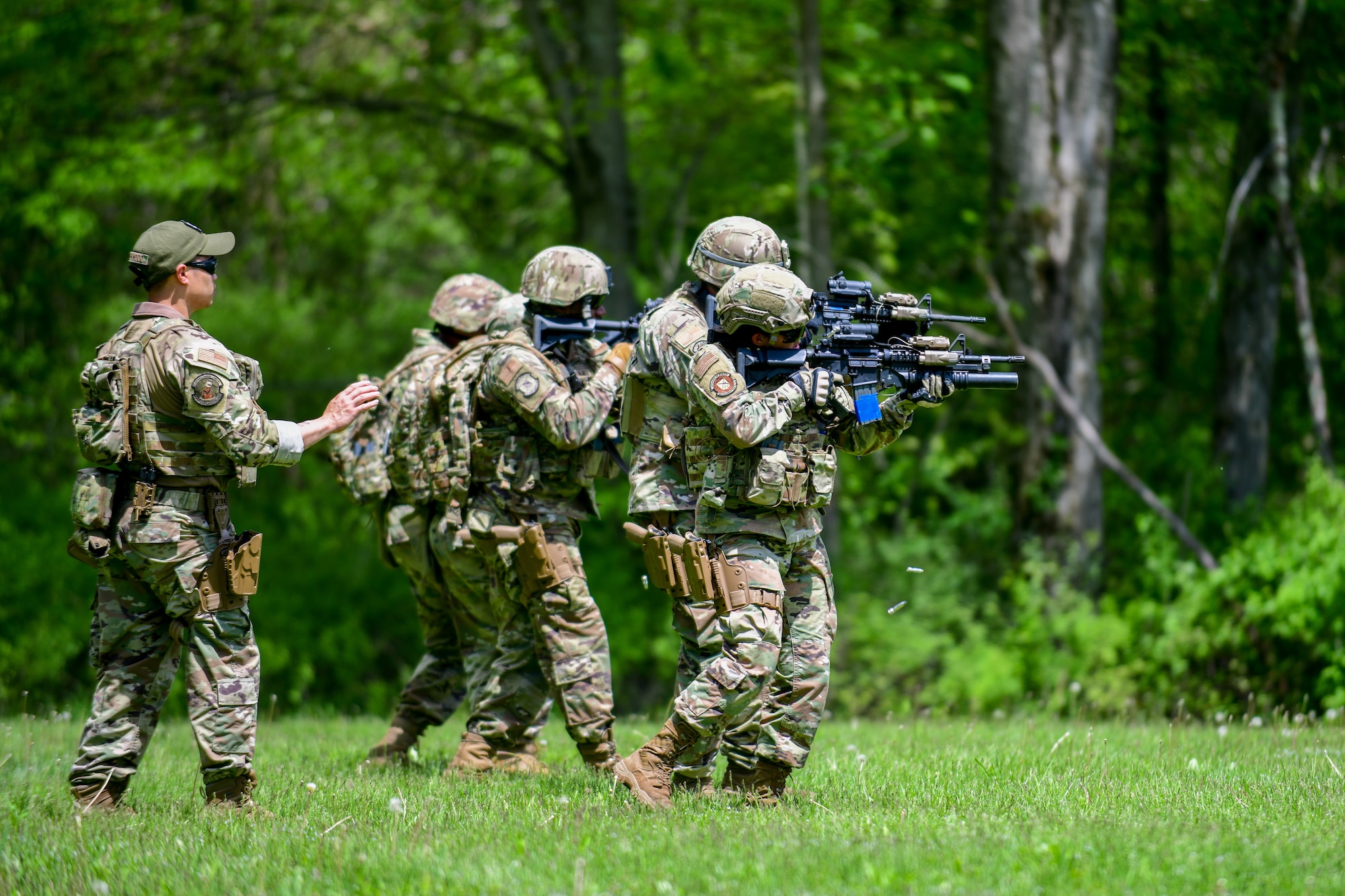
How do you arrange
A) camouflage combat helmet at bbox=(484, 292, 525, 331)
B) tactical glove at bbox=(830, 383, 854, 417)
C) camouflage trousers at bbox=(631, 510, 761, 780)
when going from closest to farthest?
camouflage trousers at bbox=(631, 510, 761, 780), tactical glove at bbox=(830, 383, 854, 417), camouflage combat helmet at bbox=(484, 292, 525, 331)

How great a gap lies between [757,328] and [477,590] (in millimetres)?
2264

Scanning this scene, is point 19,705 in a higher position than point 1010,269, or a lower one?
lower

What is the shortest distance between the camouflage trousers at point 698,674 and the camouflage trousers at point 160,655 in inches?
67.8

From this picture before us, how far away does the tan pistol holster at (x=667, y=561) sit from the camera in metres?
5.51

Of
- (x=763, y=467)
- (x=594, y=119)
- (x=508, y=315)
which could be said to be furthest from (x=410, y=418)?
(x=594, y=119)

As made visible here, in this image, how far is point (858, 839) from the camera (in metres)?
4.64

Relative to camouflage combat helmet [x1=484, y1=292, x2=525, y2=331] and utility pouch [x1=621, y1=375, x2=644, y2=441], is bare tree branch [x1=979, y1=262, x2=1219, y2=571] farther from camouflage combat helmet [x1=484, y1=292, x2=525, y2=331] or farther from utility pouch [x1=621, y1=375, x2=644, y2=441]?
utility pouch [x1=621, y1=375, x2=644, y2=441]

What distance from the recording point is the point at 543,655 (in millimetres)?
6516

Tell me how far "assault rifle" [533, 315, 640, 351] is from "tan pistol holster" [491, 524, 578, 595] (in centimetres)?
90

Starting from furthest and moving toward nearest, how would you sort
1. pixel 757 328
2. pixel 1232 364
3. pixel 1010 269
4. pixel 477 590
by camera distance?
pixel 1232 364, pixel 1010 269, pixel 477 590, pixel 757 328

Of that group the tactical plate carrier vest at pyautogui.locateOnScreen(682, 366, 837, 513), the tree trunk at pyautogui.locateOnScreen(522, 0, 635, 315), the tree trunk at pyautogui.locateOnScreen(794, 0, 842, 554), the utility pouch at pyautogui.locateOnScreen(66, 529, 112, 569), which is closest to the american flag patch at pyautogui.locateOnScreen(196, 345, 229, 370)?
the utility pouch at pyautogui.locateOnScreen(66, 529, 112, 569)

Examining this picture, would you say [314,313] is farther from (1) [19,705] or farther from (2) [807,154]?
(2) [807,154]

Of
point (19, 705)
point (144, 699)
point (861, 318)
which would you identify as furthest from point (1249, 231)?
point (19, 705)

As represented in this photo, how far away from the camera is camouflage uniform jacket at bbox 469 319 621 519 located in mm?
6324
